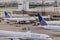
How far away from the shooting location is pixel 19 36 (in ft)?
41.3

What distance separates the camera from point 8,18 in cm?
2500

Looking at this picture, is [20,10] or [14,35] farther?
[20,10]

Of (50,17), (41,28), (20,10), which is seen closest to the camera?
(41,28)

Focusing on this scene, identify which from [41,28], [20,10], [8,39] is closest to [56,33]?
[41,28]

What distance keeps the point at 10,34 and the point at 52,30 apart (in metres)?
5.00

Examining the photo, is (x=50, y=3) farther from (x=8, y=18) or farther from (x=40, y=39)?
(x=40, y=39)

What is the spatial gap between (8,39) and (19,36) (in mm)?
894

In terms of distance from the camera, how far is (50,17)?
26000 mm

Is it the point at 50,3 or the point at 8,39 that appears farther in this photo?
the point at 50,3

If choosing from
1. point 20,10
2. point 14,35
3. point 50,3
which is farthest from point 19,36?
point 50,3

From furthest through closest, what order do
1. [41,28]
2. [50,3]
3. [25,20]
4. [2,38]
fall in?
1. [50,3]
2. [25,20]
3. [41,28]
4. [2,38]

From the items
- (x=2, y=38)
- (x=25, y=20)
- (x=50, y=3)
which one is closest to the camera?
(x=2, y=38)

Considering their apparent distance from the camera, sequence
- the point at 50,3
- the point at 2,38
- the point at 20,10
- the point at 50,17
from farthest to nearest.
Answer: the point at 50,3
the point at 20,10
the point at 50,17
the point at 2,38

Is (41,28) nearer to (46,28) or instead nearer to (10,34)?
(46,28)
